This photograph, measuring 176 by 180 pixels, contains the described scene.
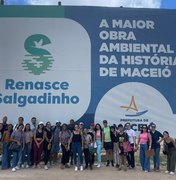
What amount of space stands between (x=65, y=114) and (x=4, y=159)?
3.44 m

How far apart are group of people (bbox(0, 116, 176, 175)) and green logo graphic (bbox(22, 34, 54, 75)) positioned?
10.3 feet

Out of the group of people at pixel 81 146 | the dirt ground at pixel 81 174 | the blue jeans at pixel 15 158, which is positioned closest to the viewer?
the dirt ground at pixel 81 174

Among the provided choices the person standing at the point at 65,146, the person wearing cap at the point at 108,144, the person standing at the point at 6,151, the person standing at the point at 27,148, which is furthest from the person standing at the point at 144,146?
the person standing at the point at 6,151

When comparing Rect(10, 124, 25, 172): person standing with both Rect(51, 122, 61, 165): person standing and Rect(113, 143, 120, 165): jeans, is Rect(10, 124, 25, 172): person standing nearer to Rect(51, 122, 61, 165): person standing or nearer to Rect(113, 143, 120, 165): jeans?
Rect(51, 122, 61, 165): person standing

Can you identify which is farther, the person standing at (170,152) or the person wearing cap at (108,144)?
the person wearing cap at (108,144)

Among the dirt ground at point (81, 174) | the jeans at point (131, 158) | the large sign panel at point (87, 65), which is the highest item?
the large sign panel at point (87, 65)

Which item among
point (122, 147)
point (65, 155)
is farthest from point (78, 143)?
point (122, 147)

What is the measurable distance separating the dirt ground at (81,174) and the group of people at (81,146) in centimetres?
32

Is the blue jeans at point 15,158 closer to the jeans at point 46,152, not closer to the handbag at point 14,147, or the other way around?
the handbag at point 14,147

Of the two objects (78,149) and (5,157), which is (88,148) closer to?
(78,149)

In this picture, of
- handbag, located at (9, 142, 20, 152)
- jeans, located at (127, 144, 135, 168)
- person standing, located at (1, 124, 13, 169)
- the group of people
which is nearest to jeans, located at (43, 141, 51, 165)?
the group of people

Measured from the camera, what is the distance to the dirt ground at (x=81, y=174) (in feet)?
32.1

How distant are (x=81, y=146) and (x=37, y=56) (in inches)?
190

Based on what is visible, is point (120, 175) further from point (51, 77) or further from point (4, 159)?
point (51, 77)
